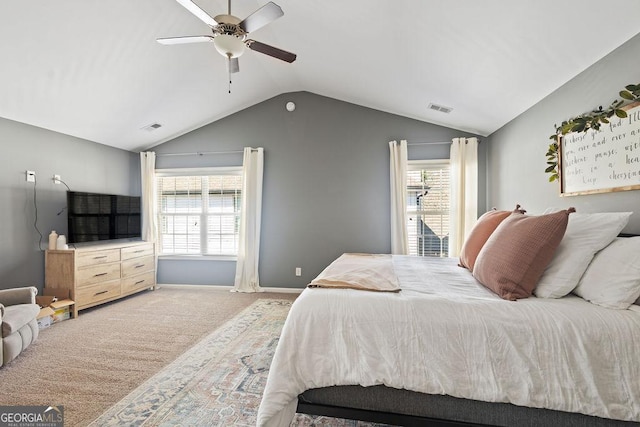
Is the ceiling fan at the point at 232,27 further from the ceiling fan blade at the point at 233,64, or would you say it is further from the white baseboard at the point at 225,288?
the white baseboard at the point at 225,288

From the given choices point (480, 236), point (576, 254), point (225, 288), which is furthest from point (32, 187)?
point (576, 254)

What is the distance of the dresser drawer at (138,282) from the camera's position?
389 centimetres

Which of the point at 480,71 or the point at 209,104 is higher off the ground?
the point at 209,104

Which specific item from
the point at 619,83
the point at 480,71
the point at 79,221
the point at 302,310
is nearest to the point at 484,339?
the point at 302,310

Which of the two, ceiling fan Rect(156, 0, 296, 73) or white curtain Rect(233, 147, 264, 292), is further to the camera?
white curtain Rect(233, 147, 264, 292)

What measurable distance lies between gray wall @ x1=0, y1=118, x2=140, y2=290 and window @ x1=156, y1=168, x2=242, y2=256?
1011mm

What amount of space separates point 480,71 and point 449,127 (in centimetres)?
153

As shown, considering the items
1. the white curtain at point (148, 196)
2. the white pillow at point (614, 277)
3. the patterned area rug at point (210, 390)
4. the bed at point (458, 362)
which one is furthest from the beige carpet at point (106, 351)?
the white pillow at point (614, 277)

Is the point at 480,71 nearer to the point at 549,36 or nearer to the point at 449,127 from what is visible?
the point at 549,36

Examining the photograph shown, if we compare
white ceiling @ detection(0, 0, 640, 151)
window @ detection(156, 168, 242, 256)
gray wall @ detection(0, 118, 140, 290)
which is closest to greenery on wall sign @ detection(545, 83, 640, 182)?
white ceiling @ detection(0, 0, 640, 151)

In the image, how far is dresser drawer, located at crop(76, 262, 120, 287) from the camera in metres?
3.31

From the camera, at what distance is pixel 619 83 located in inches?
70.2

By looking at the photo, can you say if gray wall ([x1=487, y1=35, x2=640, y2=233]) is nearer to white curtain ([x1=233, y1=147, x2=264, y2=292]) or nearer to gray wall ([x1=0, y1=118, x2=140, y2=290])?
white curtain ([x1=233, y1=147, x2=264, y2=292])

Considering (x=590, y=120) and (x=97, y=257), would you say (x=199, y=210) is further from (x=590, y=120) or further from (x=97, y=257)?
(x=590, y=120)
